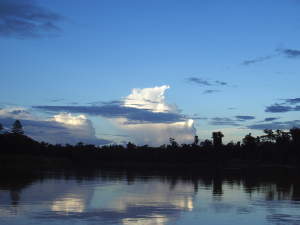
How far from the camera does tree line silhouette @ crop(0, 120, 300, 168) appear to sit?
A: 169125 mm

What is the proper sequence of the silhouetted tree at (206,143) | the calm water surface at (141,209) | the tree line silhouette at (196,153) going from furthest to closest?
the silhouetted tree at (206,143)
the tree line silhouette at (196,153)
the calm water surface at (141,209)

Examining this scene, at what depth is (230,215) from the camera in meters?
28.3

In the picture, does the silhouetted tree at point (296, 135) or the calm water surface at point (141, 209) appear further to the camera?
the silhouetted tree at point (296, 135)

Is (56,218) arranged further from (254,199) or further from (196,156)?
(196,156)

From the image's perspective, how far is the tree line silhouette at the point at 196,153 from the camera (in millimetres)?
169125

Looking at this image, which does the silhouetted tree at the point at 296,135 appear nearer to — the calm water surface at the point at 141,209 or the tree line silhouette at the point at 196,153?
the tree line silhouette at the point at 196,153

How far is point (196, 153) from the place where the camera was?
18512 centimetres

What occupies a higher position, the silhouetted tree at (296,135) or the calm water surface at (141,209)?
the silhouetted tree at (296,135)

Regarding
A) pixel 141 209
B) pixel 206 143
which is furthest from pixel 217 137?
pixel 141 209

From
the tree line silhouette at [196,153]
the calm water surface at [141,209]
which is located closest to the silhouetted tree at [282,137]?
the tree line silhouette at [196,153]

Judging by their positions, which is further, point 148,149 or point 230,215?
point 148,149

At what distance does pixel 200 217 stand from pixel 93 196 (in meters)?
12.3

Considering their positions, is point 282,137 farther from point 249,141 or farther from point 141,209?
point 141,209

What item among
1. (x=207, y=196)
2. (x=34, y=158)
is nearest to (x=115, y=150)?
(x=34, y=158)
